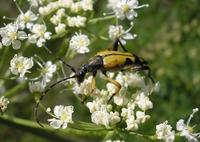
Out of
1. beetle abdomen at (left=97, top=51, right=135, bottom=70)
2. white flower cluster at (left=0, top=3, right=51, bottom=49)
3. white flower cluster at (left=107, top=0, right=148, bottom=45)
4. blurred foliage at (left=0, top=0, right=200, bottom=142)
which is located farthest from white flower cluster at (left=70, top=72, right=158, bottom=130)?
blurred foliage at (left=0, top=0, right=200, bottom=142)

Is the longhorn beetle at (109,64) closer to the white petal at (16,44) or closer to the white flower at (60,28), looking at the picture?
the white flower at (60,28)

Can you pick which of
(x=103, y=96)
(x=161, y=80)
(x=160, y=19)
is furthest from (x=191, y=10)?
(x=103, y=96)

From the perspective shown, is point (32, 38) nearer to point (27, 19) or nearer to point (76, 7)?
point (27, 19)

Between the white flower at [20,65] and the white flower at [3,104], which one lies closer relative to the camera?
the white flower at [3,104]

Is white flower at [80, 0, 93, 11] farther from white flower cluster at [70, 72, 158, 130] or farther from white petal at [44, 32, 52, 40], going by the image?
white flower cluster at [70, 72, 158, 130]

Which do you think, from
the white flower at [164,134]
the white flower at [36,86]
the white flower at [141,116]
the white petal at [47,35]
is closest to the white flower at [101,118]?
the white flower at [141,116]

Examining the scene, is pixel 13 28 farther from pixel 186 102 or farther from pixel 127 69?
pixel 186 102
